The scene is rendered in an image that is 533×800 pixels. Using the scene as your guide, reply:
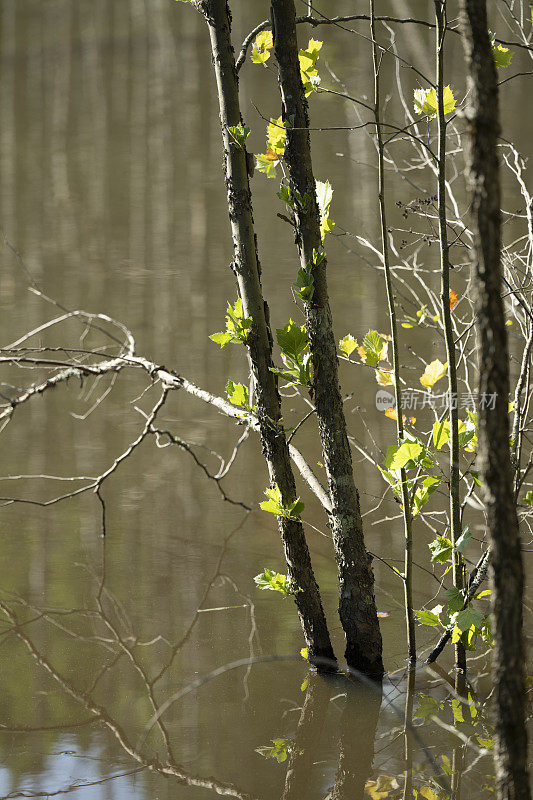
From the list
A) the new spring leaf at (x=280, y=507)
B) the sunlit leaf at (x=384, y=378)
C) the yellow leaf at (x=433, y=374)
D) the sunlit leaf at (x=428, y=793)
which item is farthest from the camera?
Result: the sunlit leaf at (x=384, y=378)

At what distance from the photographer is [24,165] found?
267 inches

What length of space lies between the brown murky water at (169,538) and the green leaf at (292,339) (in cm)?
70

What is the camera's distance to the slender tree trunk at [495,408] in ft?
3.19

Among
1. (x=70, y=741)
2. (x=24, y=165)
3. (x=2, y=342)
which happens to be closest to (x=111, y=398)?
(x=2, y=342)

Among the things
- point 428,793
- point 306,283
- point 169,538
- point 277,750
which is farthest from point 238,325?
point 169,538

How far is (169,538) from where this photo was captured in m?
2.66

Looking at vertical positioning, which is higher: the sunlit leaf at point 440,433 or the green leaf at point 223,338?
the green leaf at point 223,338

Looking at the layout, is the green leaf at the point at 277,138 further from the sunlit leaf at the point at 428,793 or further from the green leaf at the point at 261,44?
the sunlit leaf at the point at 428,793

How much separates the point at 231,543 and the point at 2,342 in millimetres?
1958

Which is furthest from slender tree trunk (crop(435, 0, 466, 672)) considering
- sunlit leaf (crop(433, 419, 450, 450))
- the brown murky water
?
→ the brown murky water

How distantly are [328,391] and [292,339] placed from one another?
14 cm

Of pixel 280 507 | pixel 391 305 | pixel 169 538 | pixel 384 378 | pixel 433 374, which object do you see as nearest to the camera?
pixel 391 305

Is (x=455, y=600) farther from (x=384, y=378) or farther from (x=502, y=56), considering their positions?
(x=502, y=56)

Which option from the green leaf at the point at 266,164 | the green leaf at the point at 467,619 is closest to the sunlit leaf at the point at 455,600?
the green leaf at the point at 467,619
